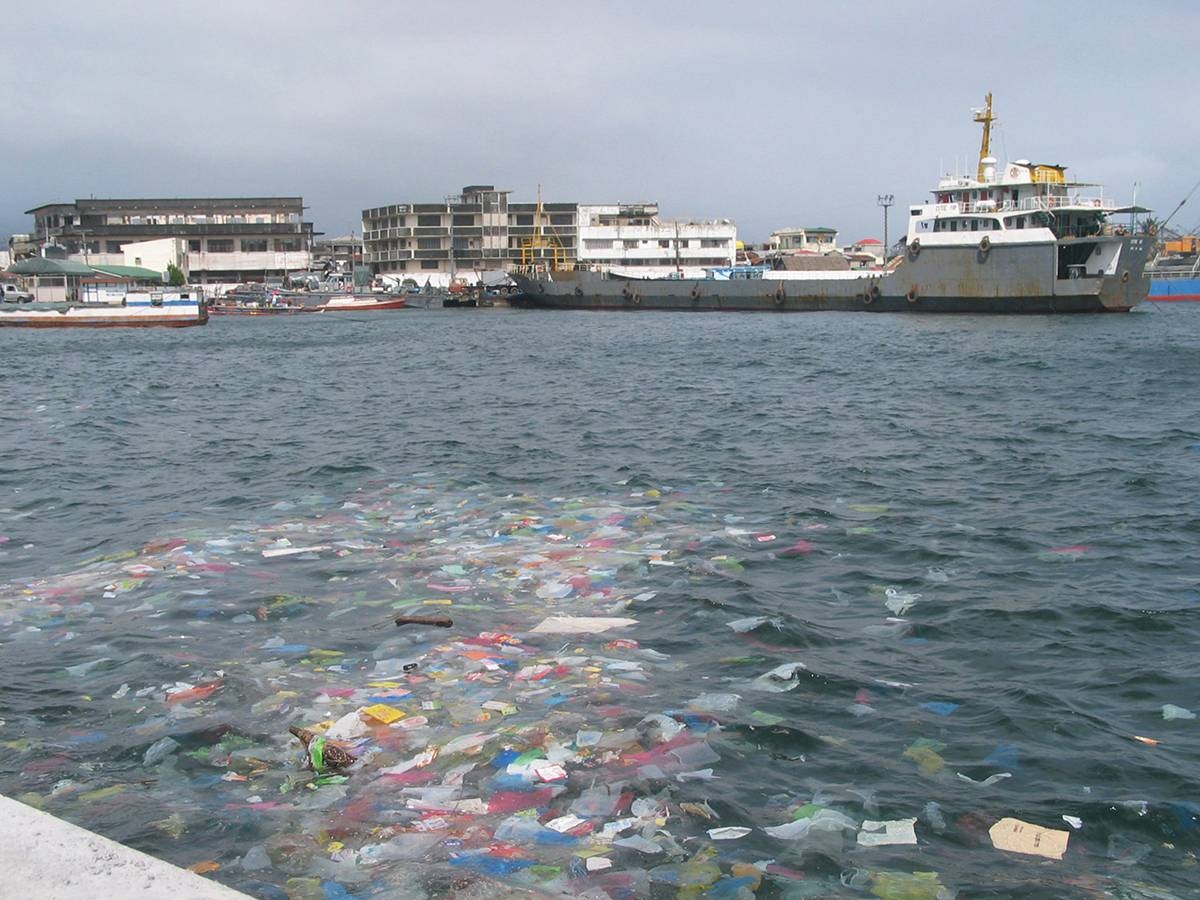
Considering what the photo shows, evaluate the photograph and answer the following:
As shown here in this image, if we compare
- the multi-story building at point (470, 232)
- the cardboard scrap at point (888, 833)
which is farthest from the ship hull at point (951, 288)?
the cardboard scrap at point (888, 833)

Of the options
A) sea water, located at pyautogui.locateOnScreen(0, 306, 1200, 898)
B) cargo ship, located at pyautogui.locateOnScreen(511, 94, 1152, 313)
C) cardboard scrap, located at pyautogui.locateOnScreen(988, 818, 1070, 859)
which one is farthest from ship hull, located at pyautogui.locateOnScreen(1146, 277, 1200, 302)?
cardboard scrap, located at pyautogui.locateOnScreen(988, 818, 1070, 859)

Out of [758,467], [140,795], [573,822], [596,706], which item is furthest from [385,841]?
[758,467]

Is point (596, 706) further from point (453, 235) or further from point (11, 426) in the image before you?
point (453, 235)

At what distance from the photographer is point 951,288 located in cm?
4759

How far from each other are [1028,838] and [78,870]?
3298mm

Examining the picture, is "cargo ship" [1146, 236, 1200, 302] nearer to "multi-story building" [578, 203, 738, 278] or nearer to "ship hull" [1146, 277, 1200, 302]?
"ship hull" [1146, 277, 1200, 302]

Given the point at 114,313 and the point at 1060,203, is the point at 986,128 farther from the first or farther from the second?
the point at 114,313

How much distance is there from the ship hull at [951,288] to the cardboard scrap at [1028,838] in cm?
4532

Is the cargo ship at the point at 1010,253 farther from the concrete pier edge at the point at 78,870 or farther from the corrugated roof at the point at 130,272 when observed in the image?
the concrete pier edge at the point at 78,870

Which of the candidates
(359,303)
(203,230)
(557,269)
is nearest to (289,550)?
(557,269)

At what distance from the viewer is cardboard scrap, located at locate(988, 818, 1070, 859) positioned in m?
3.82

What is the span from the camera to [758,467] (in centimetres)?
1159

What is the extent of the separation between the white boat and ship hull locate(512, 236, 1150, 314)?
26.5 metres

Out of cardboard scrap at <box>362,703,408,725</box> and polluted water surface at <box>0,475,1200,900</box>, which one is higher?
cardboard scrap at <box>362,703,408,725</box>
